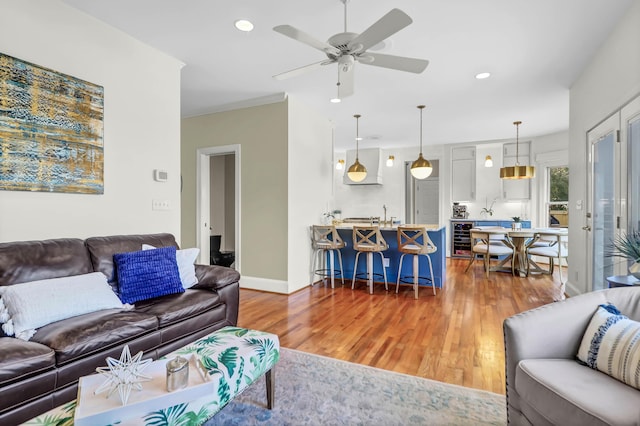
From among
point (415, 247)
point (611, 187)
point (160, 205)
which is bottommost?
point (415, 247)

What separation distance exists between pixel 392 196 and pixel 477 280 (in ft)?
11.9

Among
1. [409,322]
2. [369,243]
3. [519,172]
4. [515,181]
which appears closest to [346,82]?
[409,322]

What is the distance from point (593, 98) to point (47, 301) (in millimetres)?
5122

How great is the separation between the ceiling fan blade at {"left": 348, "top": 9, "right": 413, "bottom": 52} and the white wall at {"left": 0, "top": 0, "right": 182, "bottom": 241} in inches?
83.4

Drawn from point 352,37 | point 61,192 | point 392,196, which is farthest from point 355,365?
point 392,196

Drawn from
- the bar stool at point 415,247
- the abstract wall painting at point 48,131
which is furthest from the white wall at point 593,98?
the abstract wall painting at point 48,131

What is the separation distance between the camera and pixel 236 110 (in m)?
4.93

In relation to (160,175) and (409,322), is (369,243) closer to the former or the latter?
(409,322)

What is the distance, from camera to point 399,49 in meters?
3.24

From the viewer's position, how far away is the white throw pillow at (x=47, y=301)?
1.76m

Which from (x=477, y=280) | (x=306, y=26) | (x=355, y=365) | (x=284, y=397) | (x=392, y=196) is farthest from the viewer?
(x=392, y=196)

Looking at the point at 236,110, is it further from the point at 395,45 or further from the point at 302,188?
the point at 395,45

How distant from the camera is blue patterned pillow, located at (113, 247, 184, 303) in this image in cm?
239

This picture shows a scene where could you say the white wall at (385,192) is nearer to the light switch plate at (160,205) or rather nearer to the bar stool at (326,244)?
the bar stool at (326,244)
